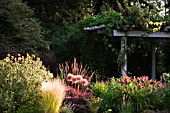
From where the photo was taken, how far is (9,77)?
18.3ft

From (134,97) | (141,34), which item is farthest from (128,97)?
(141,34)

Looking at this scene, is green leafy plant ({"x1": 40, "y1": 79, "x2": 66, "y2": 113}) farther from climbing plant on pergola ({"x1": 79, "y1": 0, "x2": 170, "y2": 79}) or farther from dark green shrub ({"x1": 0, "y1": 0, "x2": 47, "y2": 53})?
dark green shrub ({"x1": 0, "y1": 0, "x2": 47, "y2": 53})

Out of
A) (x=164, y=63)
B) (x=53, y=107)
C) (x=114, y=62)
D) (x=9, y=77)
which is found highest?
(x=9, y=77)

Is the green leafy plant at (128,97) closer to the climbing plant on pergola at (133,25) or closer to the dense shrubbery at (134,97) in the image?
the dense shrubbery at (134,97)

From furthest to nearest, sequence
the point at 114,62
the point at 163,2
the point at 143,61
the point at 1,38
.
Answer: the point at 163,2
the point at 143,61
the point at 1,38
the point at 114,62

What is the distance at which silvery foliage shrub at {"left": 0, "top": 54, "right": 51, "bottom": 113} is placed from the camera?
534cm

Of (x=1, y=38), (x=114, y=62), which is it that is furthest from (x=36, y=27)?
(x=114, y=62)

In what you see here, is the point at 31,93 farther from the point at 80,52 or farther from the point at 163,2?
the point at 163,2

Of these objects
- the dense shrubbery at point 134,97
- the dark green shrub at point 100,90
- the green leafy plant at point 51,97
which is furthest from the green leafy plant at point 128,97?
the green leafy plant at point 51,97

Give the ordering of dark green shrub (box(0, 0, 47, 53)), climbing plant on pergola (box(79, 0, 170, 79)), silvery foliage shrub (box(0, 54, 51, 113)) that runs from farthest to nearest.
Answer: dark green shrub (box(0, 0, 47, 53))
climbing plant on pergola (box(79, 0, 170, 79))
silvery foliage shrub (box(0, 54, 51, 113))

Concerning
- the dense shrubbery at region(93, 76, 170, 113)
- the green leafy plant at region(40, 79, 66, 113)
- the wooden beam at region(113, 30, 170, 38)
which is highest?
the wooden beam at region(113, 30, 170, 38)

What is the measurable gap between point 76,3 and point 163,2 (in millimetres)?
5888

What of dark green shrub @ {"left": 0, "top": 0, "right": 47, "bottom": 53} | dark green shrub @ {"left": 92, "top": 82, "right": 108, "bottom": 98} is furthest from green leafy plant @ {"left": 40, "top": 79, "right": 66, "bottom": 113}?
dark green shrub @ {"left": 0, "top": 0, "right": 47, "bottom": 53}

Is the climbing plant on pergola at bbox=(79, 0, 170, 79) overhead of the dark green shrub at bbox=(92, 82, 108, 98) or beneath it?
overhead
